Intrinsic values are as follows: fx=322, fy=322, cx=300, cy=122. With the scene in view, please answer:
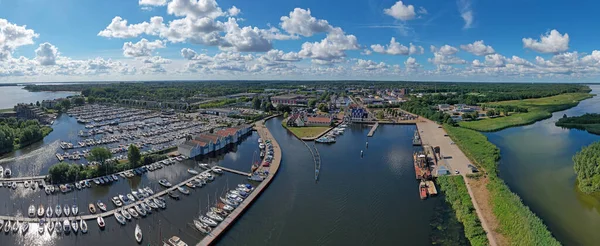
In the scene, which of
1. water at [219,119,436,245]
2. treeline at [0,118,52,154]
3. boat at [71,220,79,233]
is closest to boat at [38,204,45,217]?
boat at [71,220,79,233]

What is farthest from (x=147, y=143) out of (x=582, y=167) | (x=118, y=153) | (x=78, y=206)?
(x=582, y=167)

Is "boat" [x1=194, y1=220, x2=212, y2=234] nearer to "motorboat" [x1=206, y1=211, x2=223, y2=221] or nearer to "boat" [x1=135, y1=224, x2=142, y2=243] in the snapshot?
"motorboat" [x1=206, y1=211, x2=223, y2=221]

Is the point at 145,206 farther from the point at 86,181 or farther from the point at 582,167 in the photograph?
the point at 582,167

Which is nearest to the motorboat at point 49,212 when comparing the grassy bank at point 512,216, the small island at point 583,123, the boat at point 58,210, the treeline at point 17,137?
the boat at point 58,210

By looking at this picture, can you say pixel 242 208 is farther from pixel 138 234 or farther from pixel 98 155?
pixel 98 155

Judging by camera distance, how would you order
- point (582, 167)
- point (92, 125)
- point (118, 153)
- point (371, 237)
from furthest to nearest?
point (92, 125) < point (118, 153) < point (582, 167) < point (371, 237)

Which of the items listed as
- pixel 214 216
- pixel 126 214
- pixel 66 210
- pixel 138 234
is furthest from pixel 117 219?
pixel 214 216

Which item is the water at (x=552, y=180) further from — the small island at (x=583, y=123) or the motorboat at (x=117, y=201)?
the motorboat at (x=117, y=201)
